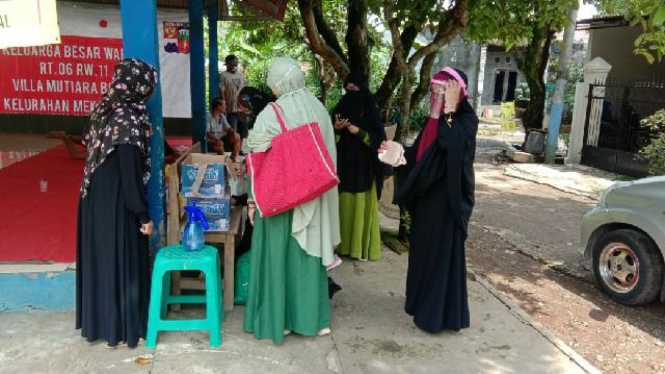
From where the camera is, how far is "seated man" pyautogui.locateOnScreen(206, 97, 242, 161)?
6957 millimetres

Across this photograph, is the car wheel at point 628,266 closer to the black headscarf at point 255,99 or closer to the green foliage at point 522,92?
the black headscarf at point 255,99

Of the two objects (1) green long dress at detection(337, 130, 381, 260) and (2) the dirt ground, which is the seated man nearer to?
(1) green long dress at detection(337, 130, 381, 260)

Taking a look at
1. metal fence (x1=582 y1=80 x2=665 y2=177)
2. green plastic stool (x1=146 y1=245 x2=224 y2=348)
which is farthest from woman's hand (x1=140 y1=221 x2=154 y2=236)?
metal fence (x1=582 y1=80 x2=665 y2=177)

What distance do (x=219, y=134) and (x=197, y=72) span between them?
0.86 m

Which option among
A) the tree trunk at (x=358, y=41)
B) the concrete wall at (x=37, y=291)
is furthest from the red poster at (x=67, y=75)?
the concrete wall at (x=37, y=291)

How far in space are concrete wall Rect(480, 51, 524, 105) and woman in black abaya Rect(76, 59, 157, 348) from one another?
2505 cm

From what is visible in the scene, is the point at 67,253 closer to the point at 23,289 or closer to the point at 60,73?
the point at 23,289

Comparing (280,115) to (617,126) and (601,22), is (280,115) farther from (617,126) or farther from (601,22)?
(601,22)

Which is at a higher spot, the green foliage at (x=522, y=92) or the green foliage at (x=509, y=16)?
the green foliage at (x=509, y=16)

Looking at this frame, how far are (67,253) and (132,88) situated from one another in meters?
1.49

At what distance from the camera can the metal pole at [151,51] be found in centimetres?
324

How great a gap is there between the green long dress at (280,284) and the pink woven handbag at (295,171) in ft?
0.52

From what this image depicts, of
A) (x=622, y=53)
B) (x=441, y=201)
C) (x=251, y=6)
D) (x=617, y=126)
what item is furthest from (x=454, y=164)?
(x=622, y=53)

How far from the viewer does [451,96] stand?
3363 mm
